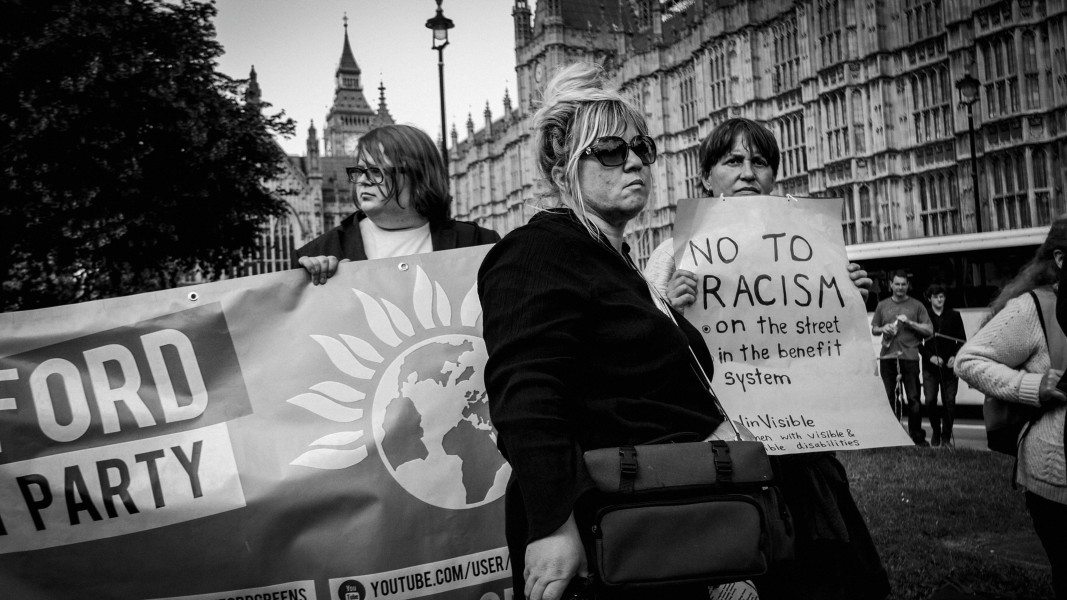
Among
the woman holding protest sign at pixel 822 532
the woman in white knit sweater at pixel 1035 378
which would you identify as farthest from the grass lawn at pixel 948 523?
the woman holding protest sign at pixel 822 532

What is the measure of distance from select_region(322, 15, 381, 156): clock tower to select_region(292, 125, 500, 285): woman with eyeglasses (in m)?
110

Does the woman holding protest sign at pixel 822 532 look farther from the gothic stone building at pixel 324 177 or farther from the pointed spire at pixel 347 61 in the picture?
the pointed spire at pixel 347 61

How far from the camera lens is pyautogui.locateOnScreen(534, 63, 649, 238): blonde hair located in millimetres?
1954

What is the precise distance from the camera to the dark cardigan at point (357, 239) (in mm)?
3238

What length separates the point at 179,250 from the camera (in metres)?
19.3

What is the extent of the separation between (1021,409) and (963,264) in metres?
12.1

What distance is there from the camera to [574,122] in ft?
6.50

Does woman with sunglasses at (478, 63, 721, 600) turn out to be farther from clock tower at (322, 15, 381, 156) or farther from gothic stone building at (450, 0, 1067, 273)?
clock tower at (322, 15, 381, 156)

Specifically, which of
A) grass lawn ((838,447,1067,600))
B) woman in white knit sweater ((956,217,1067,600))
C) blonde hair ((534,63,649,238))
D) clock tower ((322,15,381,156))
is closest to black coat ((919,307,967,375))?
grass lawn ((838,447,1067,600))

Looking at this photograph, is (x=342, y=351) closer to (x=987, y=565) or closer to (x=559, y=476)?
(x=559, y=476)

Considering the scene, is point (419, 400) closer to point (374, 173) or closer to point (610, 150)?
point (374, 173)

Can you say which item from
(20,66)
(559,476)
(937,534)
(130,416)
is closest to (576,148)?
(559,476)

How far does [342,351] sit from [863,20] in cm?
2639

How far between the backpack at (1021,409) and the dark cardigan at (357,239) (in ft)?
6.82
